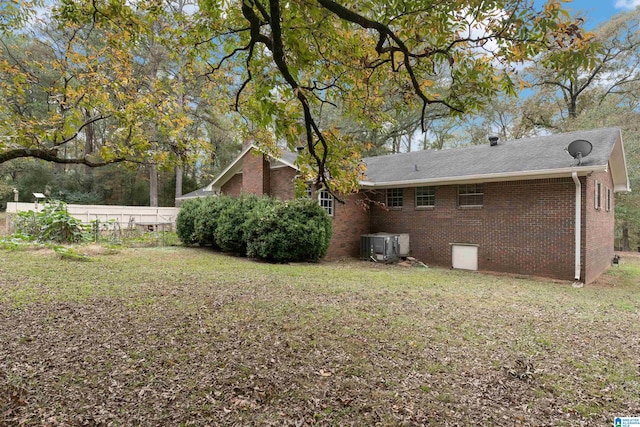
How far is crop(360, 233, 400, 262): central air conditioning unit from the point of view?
11.7 metres

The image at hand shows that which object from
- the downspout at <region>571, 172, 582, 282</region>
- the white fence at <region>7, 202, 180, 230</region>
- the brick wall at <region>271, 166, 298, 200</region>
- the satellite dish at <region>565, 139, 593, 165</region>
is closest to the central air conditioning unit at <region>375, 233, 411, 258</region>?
the brick wall at <region>271, 166, 298, 200</region>

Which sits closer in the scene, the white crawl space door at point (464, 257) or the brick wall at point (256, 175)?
the white crawl space door at point (464, 257)

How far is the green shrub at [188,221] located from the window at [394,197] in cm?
710

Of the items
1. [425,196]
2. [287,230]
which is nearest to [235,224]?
[287,230]

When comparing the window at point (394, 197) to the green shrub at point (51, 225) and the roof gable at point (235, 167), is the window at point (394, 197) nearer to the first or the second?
the roof gable at point (235, 167)

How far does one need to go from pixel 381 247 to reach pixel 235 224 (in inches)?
198

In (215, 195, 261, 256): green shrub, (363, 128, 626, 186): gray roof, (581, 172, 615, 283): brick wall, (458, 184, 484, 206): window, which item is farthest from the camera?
(215, 195, 261, 256): green shrub

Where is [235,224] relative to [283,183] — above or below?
below

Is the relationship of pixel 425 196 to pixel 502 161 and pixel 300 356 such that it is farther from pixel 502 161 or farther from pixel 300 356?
pixel 300 356

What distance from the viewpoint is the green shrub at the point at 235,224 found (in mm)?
11257

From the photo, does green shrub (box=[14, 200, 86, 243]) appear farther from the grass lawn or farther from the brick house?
the brick house

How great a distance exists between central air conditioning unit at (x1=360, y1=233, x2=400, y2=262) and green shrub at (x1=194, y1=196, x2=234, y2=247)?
16.7 ft

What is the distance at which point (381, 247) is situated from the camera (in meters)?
11.8

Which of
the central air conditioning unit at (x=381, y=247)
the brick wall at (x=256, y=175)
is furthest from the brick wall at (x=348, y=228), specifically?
the brick wall at (x=256, y=175)
